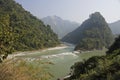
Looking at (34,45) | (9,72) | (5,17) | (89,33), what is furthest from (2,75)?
(89,33)

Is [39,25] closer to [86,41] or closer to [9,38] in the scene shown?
[86,41]

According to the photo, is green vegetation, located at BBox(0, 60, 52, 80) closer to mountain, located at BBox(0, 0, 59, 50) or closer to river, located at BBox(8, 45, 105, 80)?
river, located at BBox(8, 45, 105, 80)

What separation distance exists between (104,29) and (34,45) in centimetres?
4427

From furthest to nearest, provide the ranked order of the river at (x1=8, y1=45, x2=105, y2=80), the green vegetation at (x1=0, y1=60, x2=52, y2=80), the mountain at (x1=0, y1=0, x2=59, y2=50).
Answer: the mountain at (x1=0, y1=0, x2=59, y2=50)
the river at (x1=8, y1=45, x2=105, y2=80)
the green vegetation at (x1=0, y1=60, x2=52, y2=80)

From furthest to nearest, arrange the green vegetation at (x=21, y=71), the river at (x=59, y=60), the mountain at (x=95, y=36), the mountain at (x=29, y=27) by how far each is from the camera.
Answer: the mountain at (x=95, y=36), the mountain at (x=29, y=27), the river at (x=59, y=60), the green vegetation at (x=21, y=71)

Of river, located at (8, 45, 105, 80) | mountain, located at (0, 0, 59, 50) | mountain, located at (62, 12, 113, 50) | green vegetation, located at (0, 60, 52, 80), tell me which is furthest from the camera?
mountain, located at (62, 12, 113, 50)

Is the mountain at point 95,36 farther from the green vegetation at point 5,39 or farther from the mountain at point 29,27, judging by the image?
the green vegetation at point 5,39

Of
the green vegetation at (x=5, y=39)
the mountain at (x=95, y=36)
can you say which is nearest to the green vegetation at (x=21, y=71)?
the green vegetation at (x=5, y=39)

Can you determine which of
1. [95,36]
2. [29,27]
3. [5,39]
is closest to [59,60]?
[29,27]

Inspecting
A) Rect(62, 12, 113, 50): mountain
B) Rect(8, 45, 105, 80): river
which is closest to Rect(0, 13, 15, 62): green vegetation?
Rect(8, 45, 105, 80): river

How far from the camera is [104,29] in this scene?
9906cm

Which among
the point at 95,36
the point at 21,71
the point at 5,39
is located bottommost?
the point at 95,36

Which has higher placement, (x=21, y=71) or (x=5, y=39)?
(x=5, y=39)

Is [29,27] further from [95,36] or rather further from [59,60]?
[95,36]
